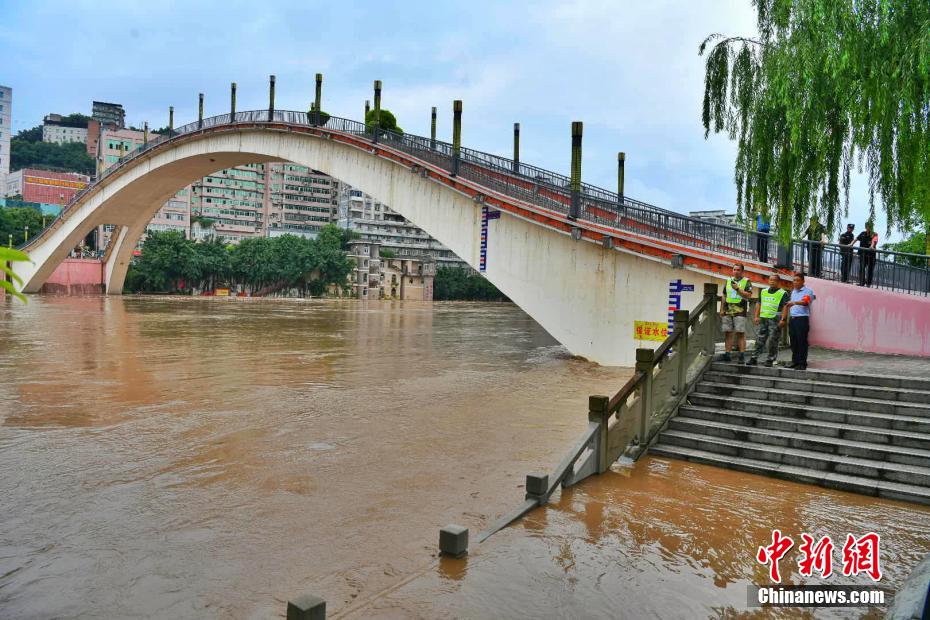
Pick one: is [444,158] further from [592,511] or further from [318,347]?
[592,511]

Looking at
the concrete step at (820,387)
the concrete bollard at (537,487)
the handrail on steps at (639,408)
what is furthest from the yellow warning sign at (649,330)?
the concrete bollard at (537,487)

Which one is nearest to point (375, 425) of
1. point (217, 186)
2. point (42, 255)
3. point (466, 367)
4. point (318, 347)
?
point (466, 367)

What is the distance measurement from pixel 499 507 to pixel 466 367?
469 inches

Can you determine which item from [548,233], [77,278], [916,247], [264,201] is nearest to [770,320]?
[548,233]

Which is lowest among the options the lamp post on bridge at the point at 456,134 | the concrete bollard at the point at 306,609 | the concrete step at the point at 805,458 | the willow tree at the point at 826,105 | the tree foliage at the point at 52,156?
the concrete bollard at the point at 306,609

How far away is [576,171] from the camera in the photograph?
20.2 meters

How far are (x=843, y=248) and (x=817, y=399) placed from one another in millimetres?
5307

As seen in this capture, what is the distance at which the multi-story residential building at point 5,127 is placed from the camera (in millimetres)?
132125

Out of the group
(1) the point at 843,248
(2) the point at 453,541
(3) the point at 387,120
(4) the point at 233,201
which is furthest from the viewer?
(4) the point at 233,201

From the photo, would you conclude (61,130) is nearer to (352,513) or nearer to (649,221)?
(649,221)

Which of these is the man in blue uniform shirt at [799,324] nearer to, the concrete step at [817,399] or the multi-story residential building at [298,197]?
the concrete step at [817,399]

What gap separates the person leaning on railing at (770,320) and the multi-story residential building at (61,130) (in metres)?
168

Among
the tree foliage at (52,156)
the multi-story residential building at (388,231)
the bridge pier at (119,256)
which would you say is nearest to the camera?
the bridge pier at (119,256)

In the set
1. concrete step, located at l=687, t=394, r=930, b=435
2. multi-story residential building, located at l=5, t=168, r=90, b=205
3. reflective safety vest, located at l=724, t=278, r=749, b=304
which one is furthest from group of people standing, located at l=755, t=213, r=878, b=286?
multi-story residential building, located at l=5, t=168, r=90, b=205
